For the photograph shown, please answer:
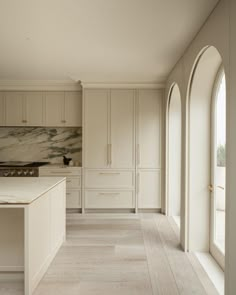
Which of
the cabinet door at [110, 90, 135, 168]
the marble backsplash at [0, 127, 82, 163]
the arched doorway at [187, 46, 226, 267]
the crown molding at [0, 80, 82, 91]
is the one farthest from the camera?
the marble backsplash at [0, 127, 82, 163]

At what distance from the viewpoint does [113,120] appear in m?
4.80

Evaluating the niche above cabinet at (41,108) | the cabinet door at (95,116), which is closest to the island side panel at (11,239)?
the cabinet door at (95,116)

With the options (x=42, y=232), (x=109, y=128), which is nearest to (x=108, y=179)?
(x=109, y=128)

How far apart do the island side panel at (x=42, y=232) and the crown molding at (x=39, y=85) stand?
7.32 ft

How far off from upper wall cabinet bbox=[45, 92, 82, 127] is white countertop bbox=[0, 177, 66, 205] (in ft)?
6.62

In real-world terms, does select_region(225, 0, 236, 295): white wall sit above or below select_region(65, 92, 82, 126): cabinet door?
below

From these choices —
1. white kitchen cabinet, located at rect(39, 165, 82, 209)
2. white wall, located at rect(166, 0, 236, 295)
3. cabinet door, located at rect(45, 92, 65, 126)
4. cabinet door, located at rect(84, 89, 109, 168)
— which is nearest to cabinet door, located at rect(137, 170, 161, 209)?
cabinet door, located at rect(84, 89, 109, 168)

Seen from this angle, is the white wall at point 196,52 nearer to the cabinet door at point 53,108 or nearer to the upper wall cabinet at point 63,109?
the upper wall cabinet at point 63,109

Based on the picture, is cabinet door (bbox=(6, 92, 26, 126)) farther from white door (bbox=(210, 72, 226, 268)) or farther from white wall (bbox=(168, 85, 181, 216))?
white door (bbox=(210, 72, 226, 268))

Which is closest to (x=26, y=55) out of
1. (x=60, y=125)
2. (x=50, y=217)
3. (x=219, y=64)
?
(x=60, y=125)

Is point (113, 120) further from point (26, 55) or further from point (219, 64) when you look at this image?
point (219, 64)

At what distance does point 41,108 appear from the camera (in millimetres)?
5059

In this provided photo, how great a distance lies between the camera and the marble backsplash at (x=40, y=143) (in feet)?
17.5

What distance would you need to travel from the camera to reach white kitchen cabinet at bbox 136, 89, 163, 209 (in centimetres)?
481
